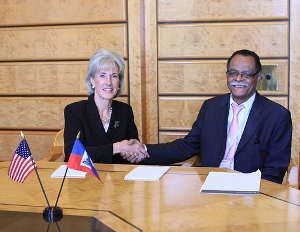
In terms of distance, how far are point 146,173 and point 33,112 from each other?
2337 mm

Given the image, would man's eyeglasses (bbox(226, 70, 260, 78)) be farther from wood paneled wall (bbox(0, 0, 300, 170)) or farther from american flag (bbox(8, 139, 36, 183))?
american flag (bbox(8, 139, 36, 183))

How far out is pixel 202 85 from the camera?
13.4ft

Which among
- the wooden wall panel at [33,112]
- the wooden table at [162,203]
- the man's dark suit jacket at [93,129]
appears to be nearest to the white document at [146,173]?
the wooden table at [162,203]

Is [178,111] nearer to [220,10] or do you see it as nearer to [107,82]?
[220,10]

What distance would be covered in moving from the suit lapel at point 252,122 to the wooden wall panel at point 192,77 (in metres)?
1.10

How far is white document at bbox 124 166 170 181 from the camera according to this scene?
2277mm

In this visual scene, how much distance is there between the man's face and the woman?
0.70 metres

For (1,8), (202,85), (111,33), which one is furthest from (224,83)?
(1,8)

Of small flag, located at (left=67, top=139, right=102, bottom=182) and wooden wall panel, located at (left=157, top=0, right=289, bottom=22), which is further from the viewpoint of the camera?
wooden wall panel, located at (left=157, top=0, right=289, bottom=22)

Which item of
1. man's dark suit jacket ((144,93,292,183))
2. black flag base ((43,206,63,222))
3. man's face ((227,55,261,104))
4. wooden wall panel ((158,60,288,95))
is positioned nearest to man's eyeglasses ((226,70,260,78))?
man's face ((227,55,261,104))

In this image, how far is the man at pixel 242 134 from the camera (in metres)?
2.85

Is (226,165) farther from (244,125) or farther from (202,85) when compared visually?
Result: (202,85)

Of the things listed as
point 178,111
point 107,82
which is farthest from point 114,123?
point 178,111

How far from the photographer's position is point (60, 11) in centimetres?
425
